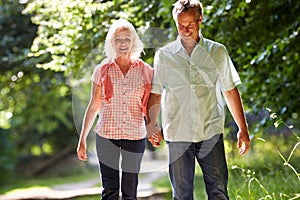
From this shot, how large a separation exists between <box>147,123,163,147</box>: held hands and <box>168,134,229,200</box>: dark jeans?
0.09 meters

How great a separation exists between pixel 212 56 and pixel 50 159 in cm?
1048

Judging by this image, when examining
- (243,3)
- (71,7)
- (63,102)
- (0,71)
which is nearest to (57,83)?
(0,71)

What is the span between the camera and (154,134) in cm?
321

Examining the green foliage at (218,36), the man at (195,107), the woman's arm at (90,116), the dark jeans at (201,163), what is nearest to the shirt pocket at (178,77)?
the man at (195,107)

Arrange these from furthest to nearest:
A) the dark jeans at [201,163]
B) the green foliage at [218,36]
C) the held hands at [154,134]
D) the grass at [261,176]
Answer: the green foliage at [218,36], the grass at [261,176], the held hands at [154,134], the dark jeans at [201,163]

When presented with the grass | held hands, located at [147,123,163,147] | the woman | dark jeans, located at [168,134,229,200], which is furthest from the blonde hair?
the grass

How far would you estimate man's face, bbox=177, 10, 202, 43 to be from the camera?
299 cm

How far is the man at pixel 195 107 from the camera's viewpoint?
3.10 metres

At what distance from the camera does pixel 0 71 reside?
322 inches

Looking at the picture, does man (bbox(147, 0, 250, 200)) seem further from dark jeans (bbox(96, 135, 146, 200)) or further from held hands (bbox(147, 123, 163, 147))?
dark jeans (bbox(96, 135, 146, 200))

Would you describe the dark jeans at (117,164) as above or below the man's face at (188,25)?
below

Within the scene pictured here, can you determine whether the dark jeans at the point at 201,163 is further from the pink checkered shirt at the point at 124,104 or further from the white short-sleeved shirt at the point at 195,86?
the pink checkered shirt at the point at 124,104

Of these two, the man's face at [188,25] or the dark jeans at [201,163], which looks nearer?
the man's face at [188,25]

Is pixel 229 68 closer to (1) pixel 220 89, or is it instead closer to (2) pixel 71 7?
(1) pixel 220 89
